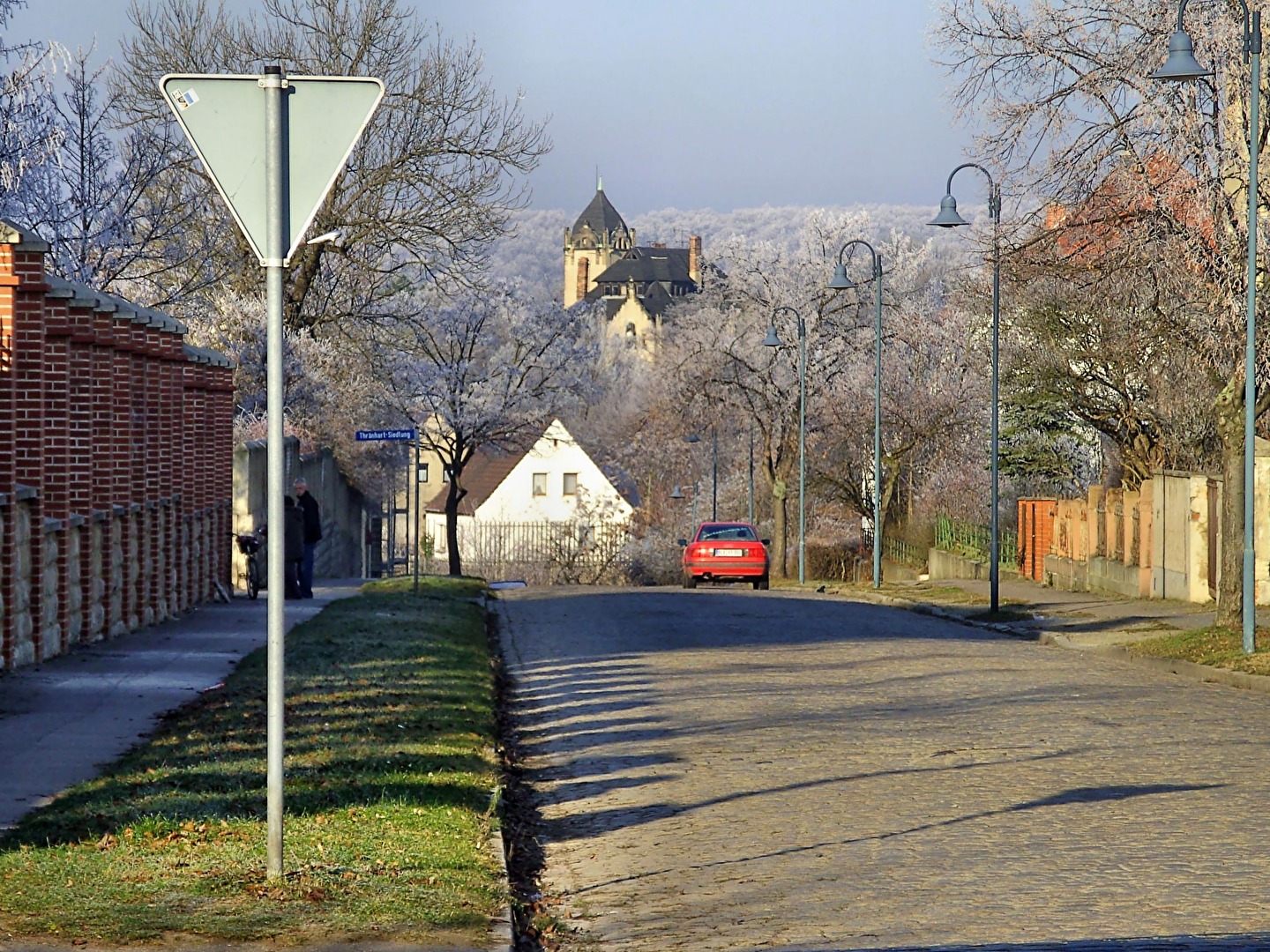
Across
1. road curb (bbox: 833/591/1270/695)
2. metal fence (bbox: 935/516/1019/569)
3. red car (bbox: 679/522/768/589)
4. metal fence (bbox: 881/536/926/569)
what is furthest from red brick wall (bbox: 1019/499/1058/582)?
road curb (bbox: 833/591/1270/695)

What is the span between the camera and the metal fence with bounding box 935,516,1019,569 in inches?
1711

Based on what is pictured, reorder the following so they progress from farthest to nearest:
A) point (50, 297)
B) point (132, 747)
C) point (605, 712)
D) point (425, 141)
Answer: point (425, 141), point (50, 297), point (605, 712), point (132, 747)

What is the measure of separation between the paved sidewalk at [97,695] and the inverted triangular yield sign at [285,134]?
3251 millimetres

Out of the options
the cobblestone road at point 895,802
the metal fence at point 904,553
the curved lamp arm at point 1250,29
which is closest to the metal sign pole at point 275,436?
the cobblestone road at point 895,802

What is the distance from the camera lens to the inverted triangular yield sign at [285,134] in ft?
22.0

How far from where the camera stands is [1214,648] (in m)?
19.0

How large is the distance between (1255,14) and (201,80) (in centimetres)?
1352

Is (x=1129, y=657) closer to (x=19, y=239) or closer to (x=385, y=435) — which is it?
(x=385, y=435)

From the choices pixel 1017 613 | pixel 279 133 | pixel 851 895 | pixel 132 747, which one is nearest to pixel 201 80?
pixel 279 133

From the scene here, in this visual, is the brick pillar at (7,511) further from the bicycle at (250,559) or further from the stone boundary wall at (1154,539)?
the stone boundary wall at (1154,539)

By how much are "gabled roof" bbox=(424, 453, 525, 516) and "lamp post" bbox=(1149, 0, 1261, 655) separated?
7174 centimetres

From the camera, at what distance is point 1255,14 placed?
680 inches

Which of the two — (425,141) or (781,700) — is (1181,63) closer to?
(781,700)

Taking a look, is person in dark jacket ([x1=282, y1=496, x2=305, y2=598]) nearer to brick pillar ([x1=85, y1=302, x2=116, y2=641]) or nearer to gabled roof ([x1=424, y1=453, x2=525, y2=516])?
brick pillar ([x1=85, y1=302, x2=116, y2=641])
